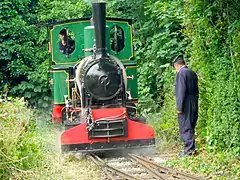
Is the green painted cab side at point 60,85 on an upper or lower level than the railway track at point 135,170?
upper

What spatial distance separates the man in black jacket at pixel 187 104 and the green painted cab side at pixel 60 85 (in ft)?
11.1

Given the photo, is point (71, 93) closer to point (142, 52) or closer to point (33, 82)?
point (142, 52)

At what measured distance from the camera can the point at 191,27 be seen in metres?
11.4

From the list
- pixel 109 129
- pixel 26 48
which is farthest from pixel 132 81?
pixel 26 48

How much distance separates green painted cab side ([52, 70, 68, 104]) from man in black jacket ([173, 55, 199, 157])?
3375 millimetres

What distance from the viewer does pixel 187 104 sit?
10.5m

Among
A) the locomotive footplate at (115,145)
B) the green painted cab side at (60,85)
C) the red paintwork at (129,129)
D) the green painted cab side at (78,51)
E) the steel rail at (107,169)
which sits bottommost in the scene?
the steel rail at (107,169)

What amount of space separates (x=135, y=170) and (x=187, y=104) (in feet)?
5.53

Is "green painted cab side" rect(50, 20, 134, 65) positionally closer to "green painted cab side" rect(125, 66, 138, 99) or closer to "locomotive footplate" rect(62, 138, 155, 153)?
"green painted cab side" rect(125, 66, 138, 99)

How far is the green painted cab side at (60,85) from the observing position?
13133 mm

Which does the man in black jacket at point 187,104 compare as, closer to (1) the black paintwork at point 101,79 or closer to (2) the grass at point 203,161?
(2) the grass at point 203,161

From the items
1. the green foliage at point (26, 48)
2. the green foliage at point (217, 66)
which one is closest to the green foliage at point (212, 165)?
the green foliage at point (217, 66)

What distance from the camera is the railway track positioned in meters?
8.78

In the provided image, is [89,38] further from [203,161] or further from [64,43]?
[203,161]
